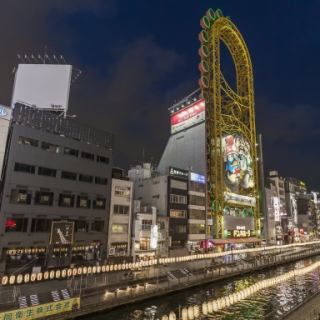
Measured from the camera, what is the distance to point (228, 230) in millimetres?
94000

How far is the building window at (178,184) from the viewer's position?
80.9 meters

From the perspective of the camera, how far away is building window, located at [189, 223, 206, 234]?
81.7 metres

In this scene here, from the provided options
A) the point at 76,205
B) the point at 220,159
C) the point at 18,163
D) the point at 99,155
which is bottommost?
the point at 76,205

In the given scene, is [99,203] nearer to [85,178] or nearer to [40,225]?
[85,178]

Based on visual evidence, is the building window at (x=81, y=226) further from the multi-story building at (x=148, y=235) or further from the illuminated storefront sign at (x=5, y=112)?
the illuminated storefront sign at (x=5, y=112)

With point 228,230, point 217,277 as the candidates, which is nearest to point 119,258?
point 217,277

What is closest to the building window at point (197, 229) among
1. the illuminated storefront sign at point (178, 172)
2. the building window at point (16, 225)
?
the illuminated storefront sign at point (178, 172)

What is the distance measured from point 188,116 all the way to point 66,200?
2437 inches

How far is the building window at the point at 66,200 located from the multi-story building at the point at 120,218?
9925 mm

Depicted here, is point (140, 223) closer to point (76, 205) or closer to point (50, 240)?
point (76, 205)

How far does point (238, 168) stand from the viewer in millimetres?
103000

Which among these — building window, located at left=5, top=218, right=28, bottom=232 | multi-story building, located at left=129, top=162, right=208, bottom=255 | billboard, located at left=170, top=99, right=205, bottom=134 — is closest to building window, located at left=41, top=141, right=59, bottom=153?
building window, located at left=5, top=218, right=28, bottom=232

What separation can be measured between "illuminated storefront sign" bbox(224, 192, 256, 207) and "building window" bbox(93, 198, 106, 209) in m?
45.3

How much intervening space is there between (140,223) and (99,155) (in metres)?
18.7
